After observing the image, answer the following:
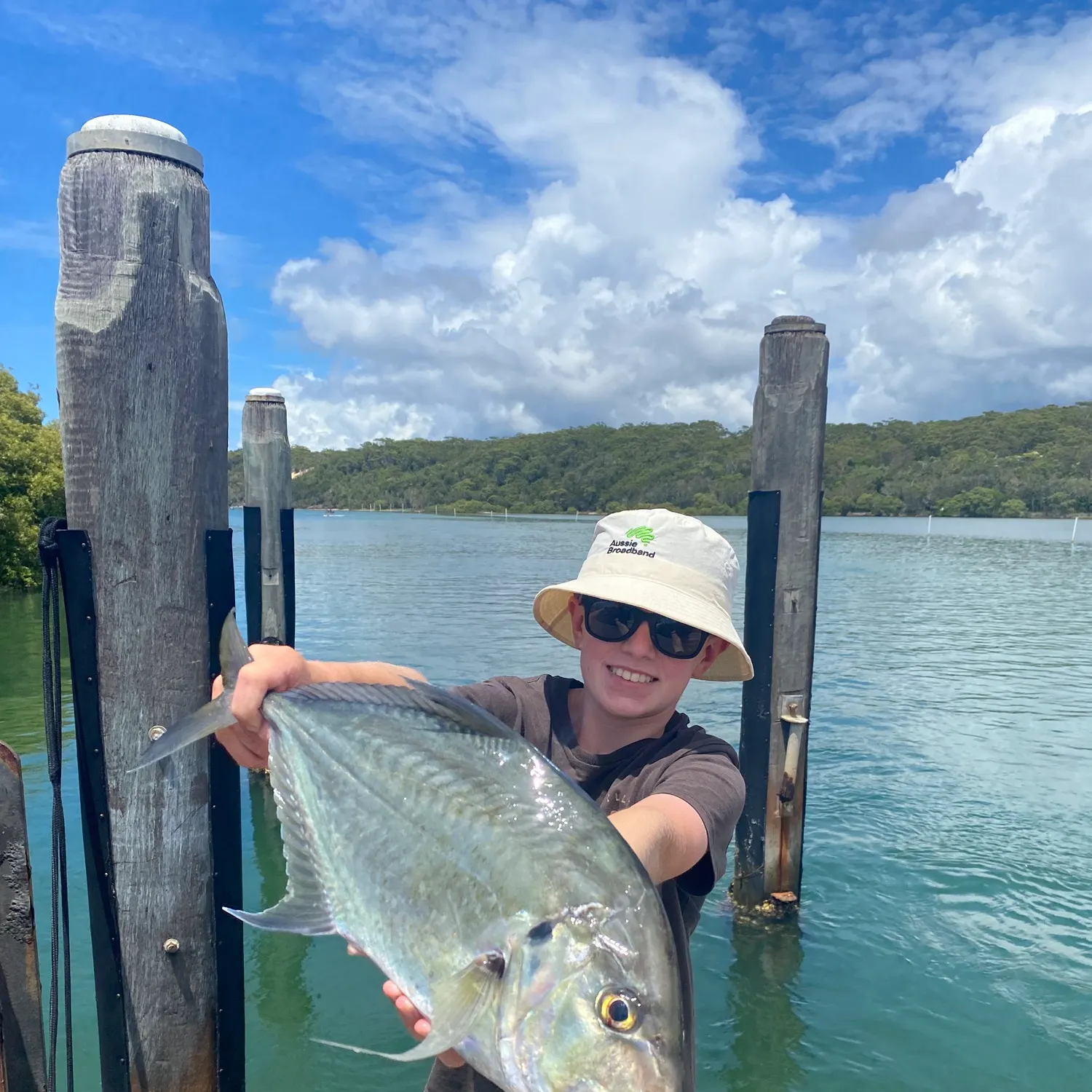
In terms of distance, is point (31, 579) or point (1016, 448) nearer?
point (31, 579)

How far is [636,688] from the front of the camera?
2.30 m

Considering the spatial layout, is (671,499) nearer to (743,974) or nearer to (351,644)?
(351,644)

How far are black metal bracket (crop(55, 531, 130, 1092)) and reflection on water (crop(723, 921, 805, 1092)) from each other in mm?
3577

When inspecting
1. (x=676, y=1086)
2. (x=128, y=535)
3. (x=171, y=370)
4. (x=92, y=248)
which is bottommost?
(x=676, y=1086)

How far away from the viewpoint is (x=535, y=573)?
3500 centimetres

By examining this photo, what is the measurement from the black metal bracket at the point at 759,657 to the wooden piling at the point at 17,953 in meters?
3.96

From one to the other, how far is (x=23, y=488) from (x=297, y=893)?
23916 millimetres

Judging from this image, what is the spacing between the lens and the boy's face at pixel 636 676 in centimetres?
230

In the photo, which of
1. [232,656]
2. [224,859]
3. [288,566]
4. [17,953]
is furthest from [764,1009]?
[288,566]

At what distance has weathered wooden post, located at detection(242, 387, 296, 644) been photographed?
8.10 metres

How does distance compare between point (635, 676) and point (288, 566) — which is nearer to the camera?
point (635, 676)

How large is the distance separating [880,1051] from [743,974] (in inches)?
38.4

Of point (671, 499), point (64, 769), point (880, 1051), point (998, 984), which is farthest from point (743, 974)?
point (671, 499)

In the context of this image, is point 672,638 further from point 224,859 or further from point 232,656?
point 224,859
